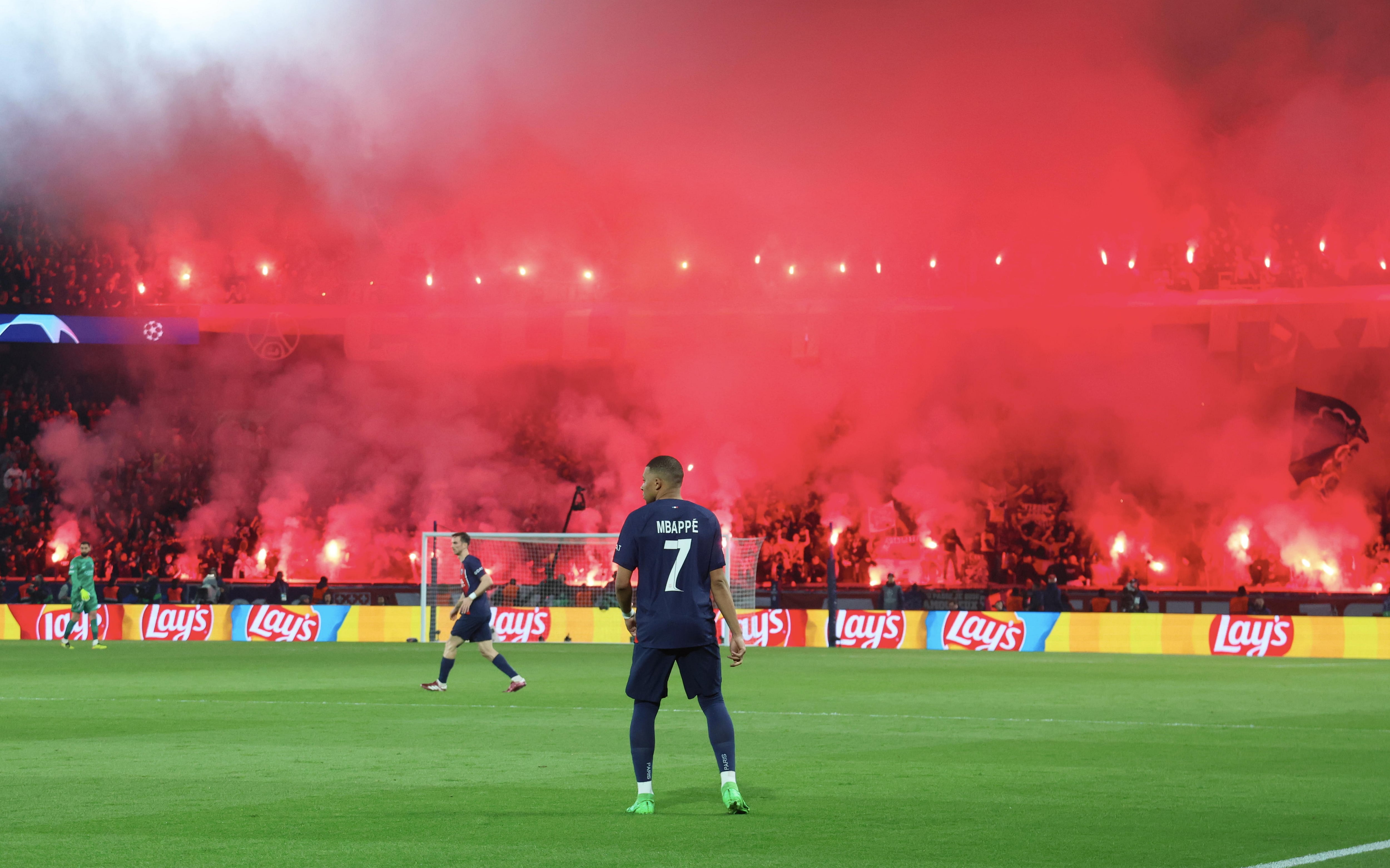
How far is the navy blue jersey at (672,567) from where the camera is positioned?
778 centimetres

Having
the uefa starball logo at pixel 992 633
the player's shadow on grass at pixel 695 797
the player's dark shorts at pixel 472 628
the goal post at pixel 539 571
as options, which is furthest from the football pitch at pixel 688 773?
the goal post at pixel 539 571

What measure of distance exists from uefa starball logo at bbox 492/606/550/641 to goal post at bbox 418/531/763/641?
25.9 inches

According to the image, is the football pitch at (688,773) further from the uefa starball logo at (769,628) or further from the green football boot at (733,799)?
the uefa starball logo at (769,628)

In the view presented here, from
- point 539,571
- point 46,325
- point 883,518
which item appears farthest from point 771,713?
point 46,325

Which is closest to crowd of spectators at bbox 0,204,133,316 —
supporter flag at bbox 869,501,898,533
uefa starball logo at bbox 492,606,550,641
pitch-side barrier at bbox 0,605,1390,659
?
pitch-side barrier at bbox 0,605,1390,659

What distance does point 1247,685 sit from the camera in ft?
63.3

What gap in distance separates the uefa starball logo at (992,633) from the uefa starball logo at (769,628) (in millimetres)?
3375

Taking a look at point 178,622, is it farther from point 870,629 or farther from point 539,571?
point 870,629

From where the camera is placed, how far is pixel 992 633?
30000mm

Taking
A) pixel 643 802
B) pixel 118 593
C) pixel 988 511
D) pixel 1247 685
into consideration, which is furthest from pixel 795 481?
pixel 643 802

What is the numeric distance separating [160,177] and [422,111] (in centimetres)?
769

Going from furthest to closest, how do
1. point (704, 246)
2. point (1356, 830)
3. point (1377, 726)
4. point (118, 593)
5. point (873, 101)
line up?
1. point (704, 246)
2. point (873, 101)
3. point (118, 593)
4. point (1377, 726)
5. point (1356, 830)

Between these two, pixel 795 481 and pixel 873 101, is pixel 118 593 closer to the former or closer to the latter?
pixel 795 481

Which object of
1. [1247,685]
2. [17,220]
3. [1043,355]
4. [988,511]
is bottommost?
[1247,685]
